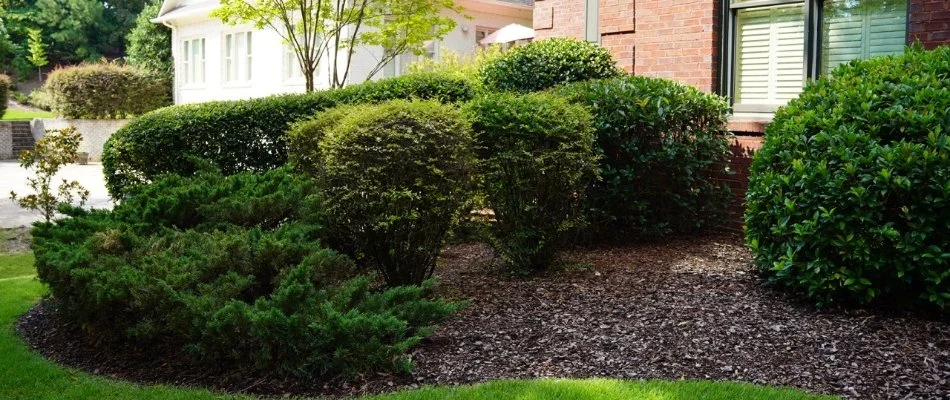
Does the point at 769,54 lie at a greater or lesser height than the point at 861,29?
lesser

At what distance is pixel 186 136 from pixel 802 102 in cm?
606

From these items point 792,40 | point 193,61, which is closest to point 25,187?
point 193,61

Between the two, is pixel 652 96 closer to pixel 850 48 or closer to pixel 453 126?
pixel 850 48

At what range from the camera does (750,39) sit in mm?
8898

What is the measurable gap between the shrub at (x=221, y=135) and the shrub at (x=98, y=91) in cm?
1656

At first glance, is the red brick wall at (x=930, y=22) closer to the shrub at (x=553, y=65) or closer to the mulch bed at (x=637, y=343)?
the mulch bed at (x=637, y=343)

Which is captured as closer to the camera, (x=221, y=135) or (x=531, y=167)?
(x=531, y=167)

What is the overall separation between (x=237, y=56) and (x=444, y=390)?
22.8 m

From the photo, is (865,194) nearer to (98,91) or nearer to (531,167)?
(531,167)

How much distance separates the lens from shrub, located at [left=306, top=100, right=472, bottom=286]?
5586mm

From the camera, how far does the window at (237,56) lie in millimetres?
24750

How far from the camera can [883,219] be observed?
510 centimetres

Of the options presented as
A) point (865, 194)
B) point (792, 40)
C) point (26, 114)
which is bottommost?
point (865, 194)

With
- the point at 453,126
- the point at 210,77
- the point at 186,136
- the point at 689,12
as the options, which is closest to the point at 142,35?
the point at 210,77
